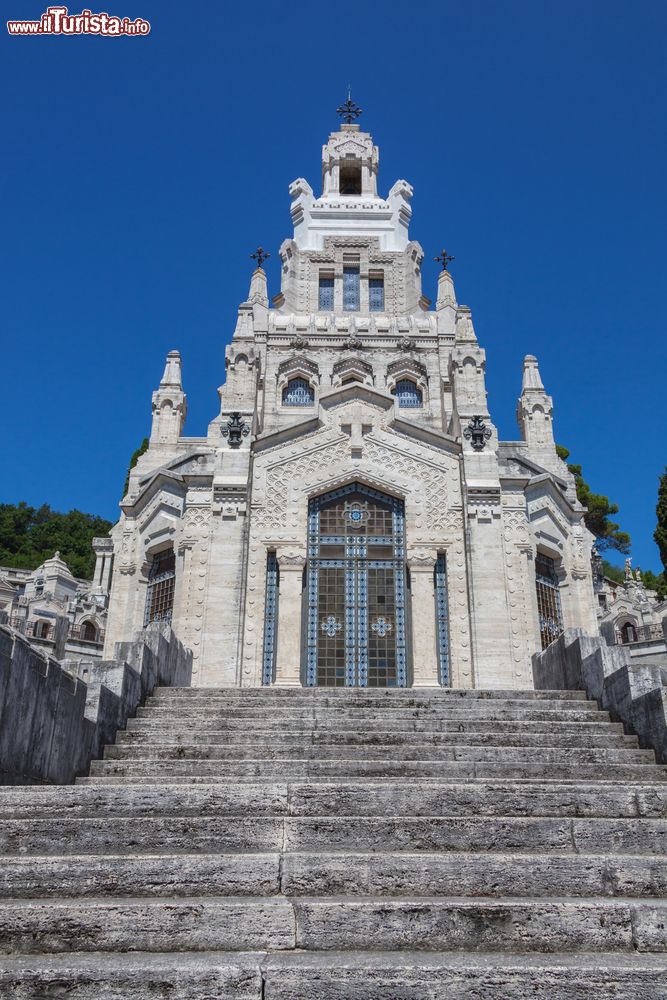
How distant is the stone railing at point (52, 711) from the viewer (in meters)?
9.05

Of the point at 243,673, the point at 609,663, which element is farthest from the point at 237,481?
the point at 609,663

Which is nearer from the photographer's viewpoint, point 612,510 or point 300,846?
point 300,846

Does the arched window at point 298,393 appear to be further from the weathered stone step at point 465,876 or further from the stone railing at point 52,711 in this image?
the weathered stone step at point 465,876

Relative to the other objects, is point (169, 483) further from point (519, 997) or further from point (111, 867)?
point (519, 997)

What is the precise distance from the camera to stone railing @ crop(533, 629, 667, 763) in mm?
10656

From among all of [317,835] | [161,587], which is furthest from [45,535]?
[317,835]

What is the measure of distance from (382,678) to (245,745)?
33.9ft

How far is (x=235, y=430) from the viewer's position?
22.4 m

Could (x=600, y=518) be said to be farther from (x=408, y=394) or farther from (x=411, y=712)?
(x=411, y=712)

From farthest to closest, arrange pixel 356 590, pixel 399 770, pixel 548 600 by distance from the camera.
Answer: pixel 548 600 < pixel 356 590 < pixel 399 770

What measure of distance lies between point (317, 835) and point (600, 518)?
64.4 metres

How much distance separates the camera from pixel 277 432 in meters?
22.9

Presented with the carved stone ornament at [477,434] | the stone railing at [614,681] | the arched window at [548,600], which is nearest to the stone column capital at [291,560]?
the carved stone ornament at [477,434]

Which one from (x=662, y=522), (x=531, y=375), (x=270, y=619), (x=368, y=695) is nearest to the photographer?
(x=368, y=695)
